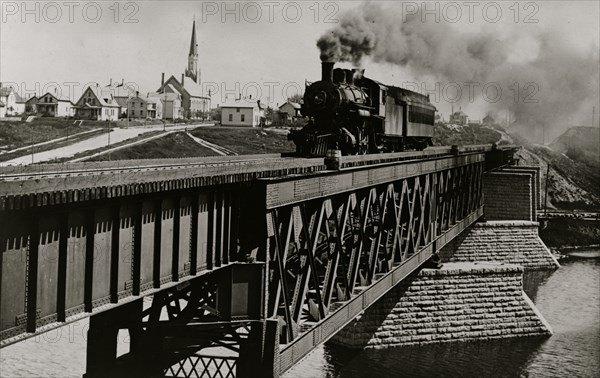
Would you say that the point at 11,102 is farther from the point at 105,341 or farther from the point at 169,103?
the point at 105,341

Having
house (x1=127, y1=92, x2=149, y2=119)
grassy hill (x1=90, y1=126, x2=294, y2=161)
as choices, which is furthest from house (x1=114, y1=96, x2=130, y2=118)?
grassy hill (x1=90, y1=126, x2=294, y2=161)

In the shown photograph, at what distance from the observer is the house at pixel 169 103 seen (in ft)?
398

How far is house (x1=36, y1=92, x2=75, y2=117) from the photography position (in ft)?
343

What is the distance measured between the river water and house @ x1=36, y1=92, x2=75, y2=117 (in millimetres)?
74876

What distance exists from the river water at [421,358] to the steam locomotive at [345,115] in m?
9.27

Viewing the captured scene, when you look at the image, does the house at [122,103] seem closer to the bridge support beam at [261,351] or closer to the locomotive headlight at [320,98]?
the locomotive headlight at [320,98]

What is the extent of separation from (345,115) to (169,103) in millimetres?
100907

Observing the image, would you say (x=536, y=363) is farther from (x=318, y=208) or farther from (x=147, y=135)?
(x=147, y=135)

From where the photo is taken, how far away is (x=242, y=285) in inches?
596

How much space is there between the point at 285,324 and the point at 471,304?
75.6ft

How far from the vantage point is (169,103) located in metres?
126

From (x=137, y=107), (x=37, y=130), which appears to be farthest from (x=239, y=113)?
(x=37, y=130)

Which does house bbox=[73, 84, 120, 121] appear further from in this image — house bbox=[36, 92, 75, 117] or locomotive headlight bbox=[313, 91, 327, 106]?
locomotive headlight bbox=[313, 91, 327, 106]

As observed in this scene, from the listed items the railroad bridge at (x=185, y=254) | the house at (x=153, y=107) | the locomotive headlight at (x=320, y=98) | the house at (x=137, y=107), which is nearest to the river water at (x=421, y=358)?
the railroad bridge at (x=185, y=254)
